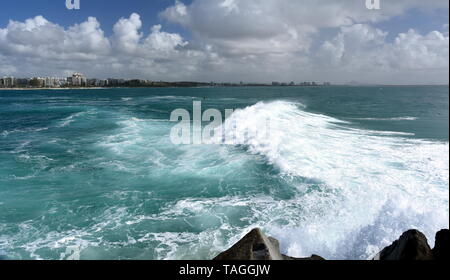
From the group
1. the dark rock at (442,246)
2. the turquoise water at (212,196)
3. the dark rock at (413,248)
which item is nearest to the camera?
the dark rock at (413,248)

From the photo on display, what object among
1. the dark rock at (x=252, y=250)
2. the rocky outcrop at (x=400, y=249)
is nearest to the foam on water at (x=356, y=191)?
the rocky outcrop at (x=400, y=249)

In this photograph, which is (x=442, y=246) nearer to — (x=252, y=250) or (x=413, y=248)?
(x=413, y=248)

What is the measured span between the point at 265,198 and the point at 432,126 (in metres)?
26.7

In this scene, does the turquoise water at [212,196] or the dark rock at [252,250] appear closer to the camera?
the dark rock at [252,250]

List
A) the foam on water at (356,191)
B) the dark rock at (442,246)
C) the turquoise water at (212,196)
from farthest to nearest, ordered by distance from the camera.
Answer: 1. the foam on water at (356,191)
2. the turquoise water at (212,196)
3. the dark rock at (442,246)

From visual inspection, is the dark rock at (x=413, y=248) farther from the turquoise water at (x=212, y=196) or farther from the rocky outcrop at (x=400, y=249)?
the turquoise water at (x=212, y=196)

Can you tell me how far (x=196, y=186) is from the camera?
1354 cm

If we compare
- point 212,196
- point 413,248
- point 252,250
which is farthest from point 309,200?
point 252,250

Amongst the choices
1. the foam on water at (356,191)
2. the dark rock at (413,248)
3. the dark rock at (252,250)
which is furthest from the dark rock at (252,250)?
the foam on water at (356,191)

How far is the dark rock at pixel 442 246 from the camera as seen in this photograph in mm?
5895

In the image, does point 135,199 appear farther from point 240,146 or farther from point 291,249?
point 240,146

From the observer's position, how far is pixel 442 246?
6.11m

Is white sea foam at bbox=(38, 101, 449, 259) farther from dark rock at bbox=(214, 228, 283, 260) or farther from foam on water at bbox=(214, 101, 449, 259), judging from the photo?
dark rock at bbox=(214, 228, 283, 260)

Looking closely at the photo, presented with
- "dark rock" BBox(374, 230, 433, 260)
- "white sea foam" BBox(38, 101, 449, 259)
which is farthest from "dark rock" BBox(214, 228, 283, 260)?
"white sea foam" BBox(38, 101, 449, 259)
